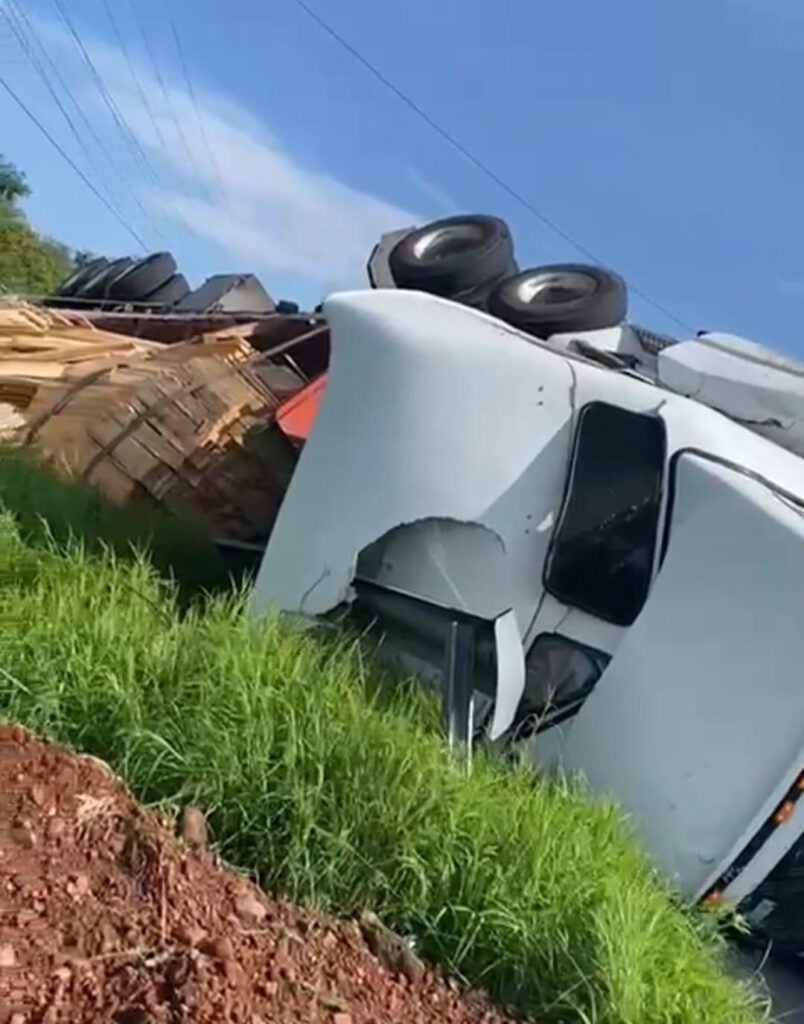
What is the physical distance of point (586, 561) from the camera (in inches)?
200

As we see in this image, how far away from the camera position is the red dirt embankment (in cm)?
277

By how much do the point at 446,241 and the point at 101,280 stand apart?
→ 6.37m

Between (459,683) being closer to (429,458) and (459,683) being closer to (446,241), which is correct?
(429,458)

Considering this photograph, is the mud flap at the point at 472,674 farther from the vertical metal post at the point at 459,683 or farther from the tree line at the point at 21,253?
the tree line at the point at 21,253

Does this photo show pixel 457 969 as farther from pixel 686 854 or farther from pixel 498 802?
pixel 686 854

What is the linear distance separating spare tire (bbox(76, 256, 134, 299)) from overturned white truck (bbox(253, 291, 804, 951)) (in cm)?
866

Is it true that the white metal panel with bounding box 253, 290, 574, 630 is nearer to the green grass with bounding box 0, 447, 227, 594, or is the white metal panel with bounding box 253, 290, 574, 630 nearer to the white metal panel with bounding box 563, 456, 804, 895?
the white metal panel with bounding box 563, 456, 804, 895

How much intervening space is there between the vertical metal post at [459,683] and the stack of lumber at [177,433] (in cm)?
263

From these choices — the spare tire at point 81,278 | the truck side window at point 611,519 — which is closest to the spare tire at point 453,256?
the truck side window at point 611,519

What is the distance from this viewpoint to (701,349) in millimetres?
6336

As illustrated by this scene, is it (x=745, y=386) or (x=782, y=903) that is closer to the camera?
(x=782, y=903)

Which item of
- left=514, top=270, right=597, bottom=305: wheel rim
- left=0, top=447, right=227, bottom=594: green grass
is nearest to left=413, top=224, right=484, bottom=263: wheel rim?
left=514, top=270, right=597, bottom=305: wheel rim

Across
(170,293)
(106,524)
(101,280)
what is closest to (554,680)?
(106,524)

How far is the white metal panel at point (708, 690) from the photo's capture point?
449cm
